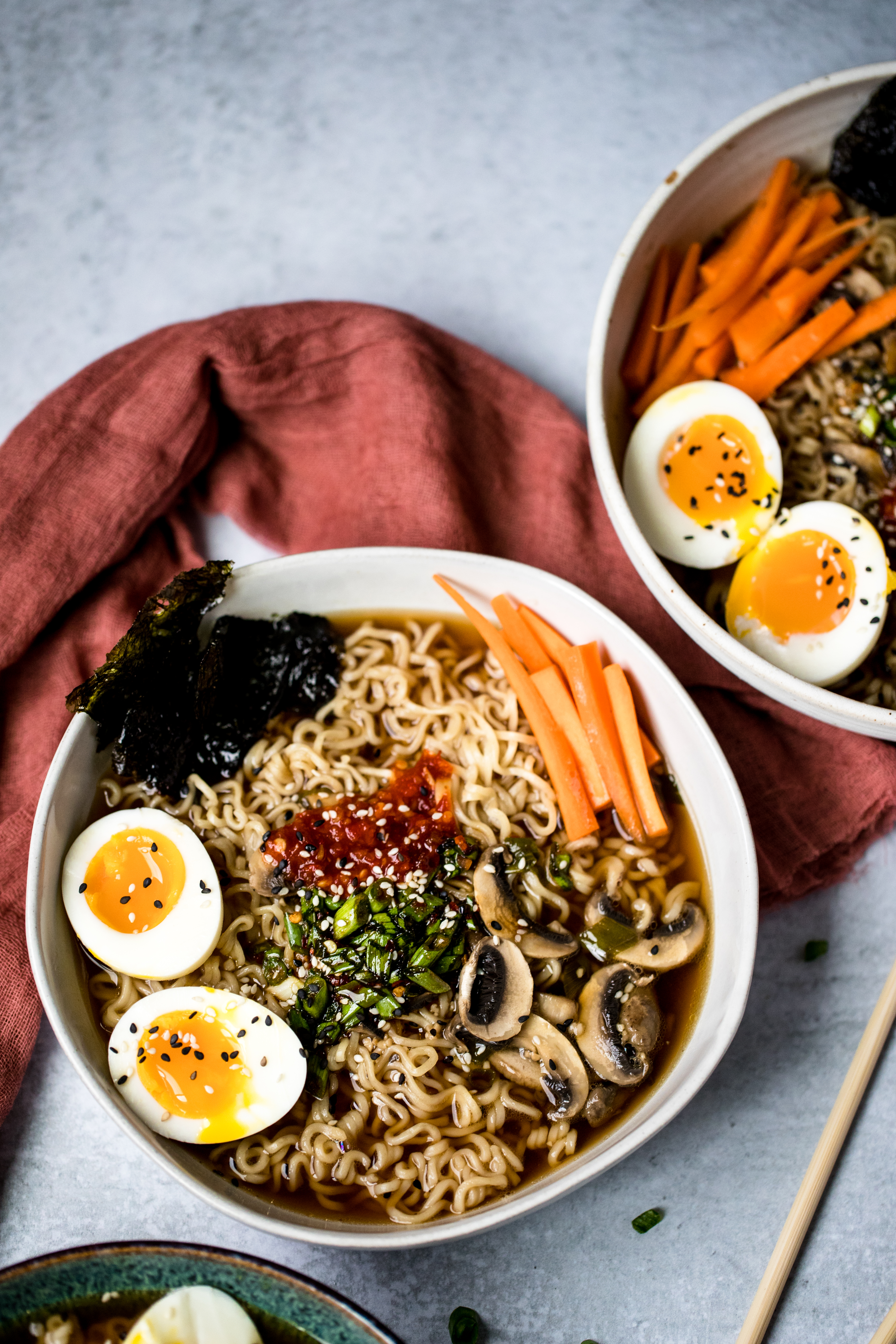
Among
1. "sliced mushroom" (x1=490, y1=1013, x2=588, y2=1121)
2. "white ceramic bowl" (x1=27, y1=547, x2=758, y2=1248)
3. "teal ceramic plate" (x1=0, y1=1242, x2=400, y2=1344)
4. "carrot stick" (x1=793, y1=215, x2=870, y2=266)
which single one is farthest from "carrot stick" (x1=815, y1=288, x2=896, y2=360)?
"teal ceramic plate" (x1=0, y1=1242, x2=400, y2=1344)

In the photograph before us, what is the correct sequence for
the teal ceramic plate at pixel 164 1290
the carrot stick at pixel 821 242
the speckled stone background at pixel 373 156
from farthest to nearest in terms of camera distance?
the speckled stone background at pixel 373 156 < the carrot stick at pixel 821 242 < the teal ceramic plate at pixel 164 1290

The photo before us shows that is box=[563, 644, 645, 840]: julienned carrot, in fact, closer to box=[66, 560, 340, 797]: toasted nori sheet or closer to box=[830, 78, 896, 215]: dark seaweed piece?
box=[66, 560, 340, 797]: toasted nori sheet

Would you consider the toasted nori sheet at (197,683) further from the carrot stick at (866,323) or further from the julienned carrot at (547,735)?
the carrot stick at (866,323)

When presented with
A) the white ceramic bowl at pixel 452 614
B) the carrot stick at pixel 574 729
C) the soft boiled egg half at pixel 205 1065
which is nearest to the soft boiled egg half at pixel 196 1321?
the white ceramic bowl at pixel 452 614

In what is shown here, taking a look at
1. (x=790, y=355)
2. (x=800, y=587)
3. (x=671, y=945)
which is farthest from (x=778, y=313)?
(x=671, y=945)

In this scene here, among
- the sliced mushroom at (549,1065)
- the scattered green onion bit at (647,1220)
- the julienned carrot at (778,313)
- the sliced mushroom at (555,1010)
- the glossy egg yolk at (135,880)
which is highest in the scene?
the julienned carrot at (778,313)

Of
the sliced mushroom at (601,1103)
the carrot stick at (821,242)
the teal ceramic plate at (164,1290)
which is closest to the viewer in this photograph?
the teal ceramic plate at (164,1290)

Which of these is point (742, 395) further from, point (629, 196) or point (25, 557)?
point (25, 557)
